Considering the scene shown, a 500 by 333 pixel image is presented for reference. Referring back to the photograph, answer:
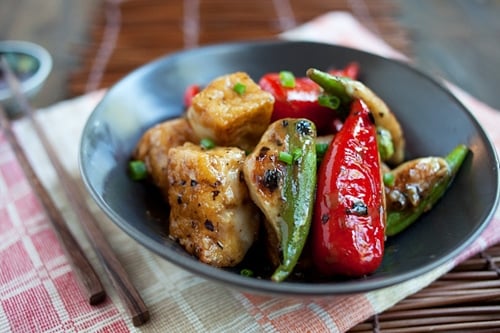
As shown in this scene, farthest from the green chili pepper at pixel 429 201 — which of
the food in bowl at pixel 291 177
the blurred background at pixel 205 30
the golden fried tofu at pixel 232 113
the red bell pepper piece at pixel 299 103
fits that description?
the blurred background at pixel 205 30

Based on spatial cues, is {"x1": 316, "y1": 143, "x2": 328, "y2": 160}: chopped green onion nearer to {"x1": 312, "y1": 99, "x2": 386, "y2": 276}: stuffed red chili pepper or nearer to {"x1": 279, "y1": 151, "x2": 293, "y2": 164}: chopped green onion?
{"x1": 312, "y1": 99, "x2": 386, "y2": 276}: stuffed red chili pepper

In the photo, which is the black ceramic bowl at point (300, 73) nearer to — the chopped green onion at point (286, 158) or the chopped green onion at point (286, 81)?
the chopped green onion at point (286, 158)

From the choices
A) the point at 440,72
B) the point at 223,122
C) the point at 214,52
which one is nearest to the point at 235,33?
the point at 214,52

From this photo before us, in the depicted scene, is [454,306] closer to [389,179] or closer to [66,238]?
[389,179]

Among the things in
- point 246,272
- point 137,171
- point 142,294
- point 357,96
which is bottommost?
point 142,294

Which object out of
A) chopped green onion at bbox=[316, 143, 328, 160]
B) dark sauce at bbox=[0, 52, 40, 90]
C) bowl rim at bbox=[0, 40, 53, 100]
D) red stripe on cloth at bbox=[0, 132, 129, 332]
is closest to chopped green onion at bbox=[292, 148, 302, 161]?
chopped green onion at bbox=[316, 143, 328, 160]

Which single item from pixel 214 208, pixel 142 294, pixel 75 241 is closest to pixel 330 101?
pixel 214 208
